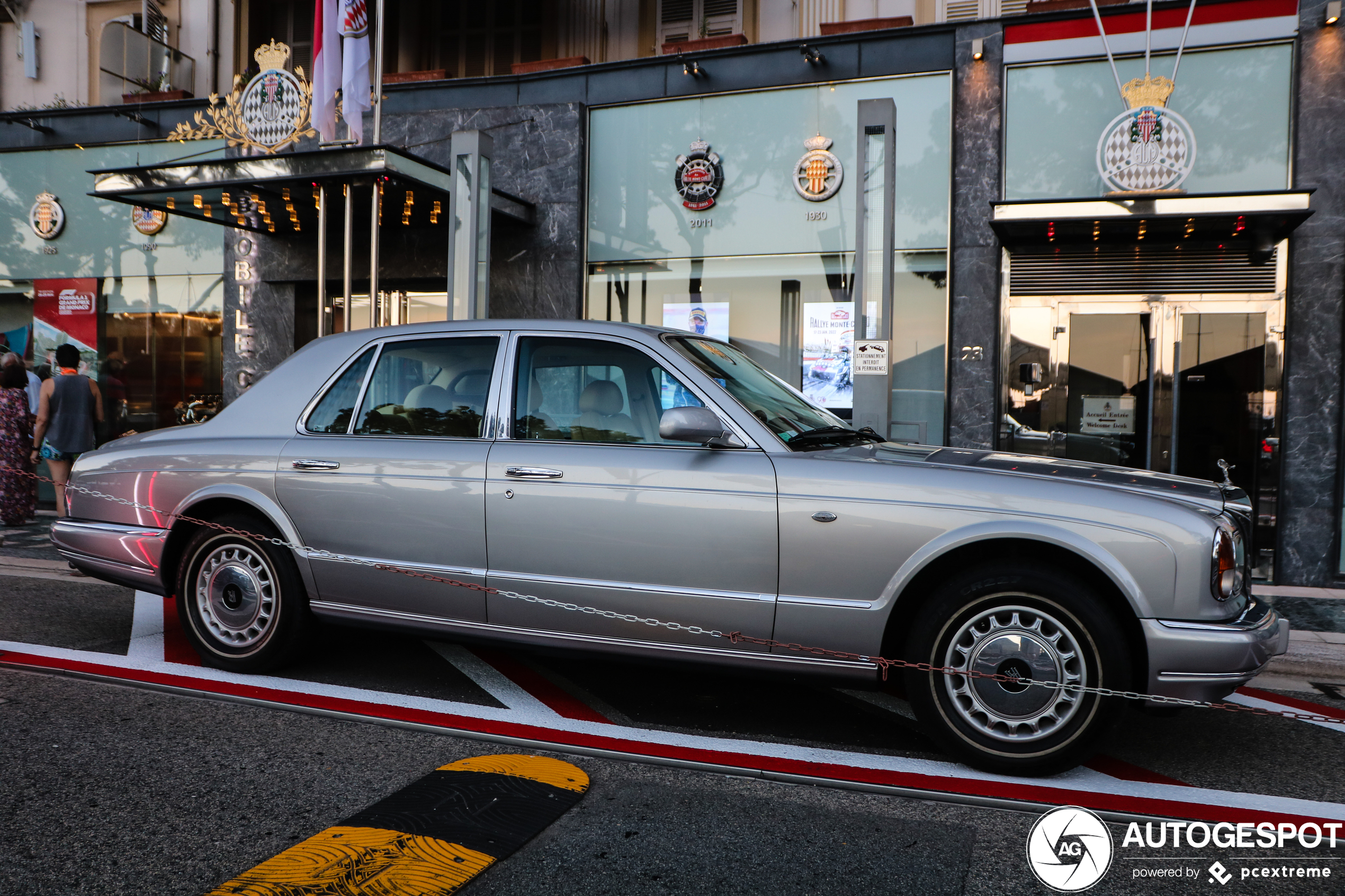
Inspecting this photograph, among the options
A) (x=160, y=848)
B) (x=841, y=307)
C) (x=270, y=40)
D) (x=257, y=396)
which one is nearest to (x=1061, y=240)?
(x=841, y=307)

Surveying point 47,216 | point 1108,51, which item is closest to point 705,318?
→ point 1108,51

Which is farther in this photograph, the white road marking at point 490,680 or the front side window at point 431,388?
the front side window at point 431,388

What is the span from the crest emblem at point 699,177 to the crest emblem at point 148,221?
734 cm

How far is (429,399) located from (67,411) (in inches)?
308

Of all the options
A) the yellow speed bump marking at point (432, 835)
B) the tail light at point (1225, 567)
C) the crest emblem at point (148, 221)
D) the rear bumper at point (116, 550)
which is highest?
the crest emblem at point (148, 221)

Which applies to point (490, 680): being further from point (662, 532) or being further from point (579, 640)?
point (662, 532)

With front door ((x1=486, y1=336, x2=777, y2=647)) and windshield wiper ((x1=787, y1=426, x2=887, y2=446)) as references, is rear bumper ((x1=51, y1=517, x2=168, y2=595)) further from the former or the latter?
windshield wiper ((x1=787, y1=426, x2=887, y2=446))

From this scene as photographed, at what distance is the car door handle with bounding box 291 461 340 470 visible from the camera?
462 centimetres

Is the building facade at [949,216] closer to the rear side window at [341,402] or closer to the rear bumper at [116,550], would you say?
the rear side window at [341,402]

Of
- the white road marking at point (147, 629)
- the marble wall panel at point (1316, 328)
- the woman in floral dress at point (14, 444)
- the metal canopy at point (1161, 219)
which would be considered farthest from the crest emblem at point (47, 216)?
the marble wall panel at point (1316, 328)

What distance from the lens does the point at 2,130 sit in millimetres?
14031

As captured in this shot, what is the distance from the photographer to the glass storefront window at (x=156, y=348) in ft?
43.2

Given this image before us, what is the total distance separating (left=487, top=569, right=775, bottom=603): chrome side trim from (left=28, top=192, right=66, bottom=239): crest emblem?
42.5 feet

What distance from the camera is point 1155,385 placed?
937 cm
